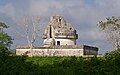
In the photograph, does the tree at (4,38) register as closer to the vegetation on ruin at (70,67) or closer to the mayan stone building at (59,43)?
the mayan stone building at (59,43)

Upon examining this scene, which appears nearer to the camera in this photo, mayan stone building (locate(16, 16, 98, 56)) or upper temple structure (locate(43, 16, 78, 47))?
mayan stone building (locate(16, 16, 98, 56))

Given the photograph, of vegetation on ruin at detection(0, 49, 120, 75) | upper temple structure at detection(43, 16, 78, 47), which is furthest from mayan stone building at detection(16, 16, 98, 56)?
vegetation on ruin at detection(0, 49, 120, 75)


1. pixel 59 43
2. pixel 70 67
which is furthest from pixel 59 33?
pixel 70 67

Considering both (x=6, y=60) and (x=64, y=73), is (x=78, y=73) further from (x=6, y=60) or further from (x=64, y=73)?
(x=6, y=60)

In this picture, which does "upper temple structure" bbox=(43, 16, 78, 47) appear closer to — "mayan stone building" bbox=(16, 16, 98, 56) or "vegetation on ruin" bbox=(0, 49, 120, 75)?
"mayan stone building" bbox=(16, 16, 98, 56)

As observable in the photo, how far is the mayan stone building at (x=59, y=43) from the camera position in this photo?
2148 inches

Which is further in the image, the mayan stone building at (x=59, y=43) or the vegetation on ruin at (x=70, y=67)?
the mayan stone building at (x=59, y=43)

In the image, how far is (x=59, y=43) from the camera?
59.5m

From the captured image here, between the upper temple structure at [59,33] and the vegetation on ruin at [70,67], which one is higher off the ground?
the upper temple structure at [59,33]

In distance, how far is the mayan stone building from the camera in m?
54.6

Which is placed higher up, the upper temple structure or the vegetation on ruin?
the upper temple structure

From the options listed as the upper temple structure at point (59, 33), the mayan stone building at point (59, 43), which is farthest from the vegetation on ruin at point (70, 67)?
the upper temple structure at point (59, 33)

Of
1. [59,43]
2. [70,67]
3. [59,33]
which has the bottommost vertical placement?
[70,67]

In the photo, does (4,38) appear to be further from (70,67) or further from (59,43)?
(70,67)
